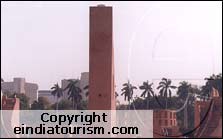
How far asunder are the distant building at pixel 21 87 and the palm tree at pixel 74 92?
1.60 m

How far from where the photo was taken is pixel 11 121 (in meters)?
9.41

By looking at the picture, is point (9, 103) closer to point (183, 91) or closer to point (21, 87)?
point (21, 87)

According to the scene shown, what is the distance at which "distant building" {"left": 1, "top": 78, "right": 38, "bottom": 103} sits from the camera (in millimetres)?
11274

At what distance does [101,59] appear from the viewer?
19.3ft

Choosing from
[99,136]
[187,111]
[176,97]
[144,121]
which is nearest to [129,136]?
[144,121]

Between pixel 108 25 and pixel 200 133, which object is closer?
pixel 108 25

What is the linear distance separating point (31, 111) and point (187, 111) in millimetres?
4094

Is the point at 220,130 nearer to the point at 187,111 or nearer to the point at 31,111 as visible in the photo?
the point at 187,111

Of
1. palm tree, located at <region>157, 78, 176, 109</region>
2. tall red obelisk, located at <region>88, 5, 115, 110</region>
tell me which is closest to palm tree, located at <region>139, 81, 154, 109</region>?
palm tree, located at <region>157, 78, 176, 109</region>

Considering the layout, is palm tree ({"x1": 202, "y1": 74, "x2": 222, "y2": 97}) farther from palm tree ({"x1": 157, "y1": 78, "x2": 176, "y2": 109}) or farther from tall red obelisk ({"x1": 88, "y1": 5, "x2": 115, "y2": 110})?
tall red obelisk ({"x1": 88, "y1": 5, "x2": 115, "y2": 110})

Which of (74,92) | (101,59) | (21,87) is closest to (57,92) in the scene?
(74,92)

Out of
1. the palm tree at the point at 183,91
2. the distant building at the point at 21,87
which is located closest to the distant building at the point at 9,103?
the distant building at the point at 21,87

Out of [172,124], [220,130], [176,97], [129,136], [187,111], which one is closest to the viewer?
[129,136]

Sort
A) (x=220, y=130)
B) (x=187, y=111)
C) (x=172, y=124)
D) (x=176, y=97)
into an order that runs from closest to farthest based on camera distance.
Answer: (x=220, y=130) → (x=172, y=124) → (x=187, y=111) → (x=176, y=97)
